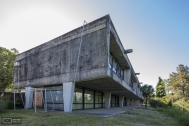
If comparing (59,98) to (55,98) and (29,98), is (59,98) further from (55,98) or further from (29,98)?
(29,98)

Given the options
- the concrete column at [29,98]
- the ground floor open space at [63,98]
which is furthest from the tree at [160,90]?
the concrete column at [29,98]

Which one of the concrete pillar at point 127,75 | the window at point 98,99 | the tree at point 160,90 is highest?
the concrete pillar at point 127,75

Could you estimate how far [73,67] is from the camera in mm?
12570

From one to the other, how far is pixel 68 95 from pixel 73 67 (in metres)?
2.46

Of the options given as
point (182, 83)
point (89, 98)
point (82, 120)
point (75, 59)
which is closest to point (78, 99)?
point (89, 98)

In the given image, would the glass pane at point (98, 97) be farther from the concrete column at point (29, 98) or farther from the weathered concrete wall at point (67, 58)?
the concrete column at point (29, 98)

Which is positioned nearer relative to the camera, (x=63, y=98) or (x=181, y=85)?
(x=63, y=98)

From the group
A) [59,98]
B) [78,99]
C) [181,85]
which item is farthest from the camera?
[181,85]

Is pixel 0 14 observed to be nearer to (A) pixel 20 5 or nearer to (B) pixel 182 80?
(A) pixel 20 5

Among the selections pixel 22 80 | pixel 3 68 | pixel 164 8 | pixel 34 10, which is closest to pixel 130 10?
pixel 164 8

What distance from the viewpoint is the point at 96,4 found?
1238cm

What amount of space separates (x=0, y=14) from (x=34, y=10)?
3212mm

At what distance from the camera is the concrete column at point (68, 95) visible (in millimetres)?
12344

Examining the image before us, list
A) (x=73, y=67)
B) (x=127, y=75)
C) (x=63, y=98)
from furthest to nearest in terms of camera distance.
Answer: (x=127, y=75)
(x=63, y=98)
(x=73, y=67)
